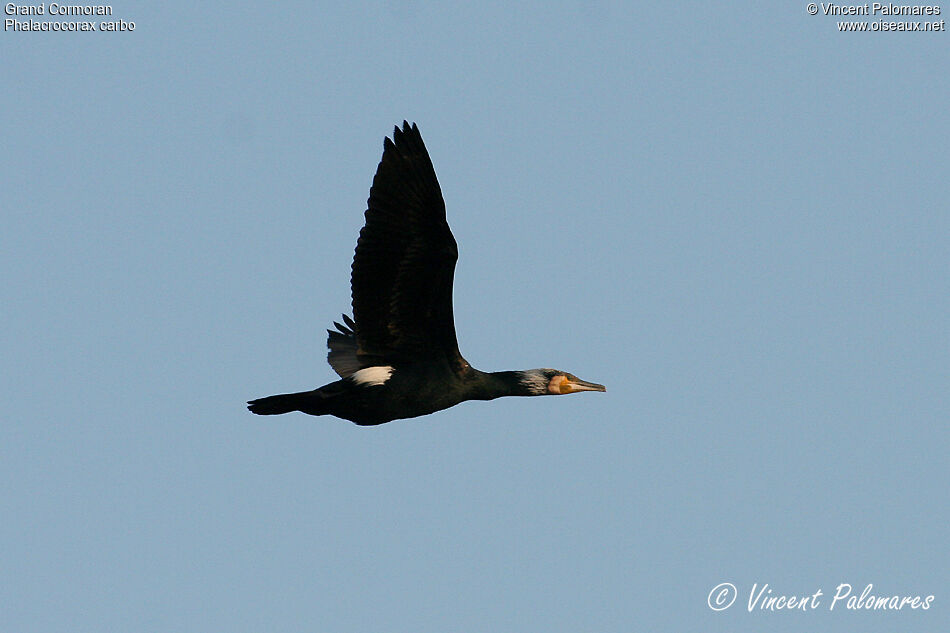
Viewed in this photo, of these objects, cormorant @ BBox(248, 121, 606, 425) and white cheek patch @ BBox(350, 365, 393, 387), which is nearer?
cormorant @ BBox(248, 121, 606, 425)

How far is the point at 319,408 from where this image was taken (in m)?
A: 12.6

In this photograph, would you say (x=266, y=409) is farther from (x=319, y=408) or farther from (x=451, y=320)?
(x=451, y=320)

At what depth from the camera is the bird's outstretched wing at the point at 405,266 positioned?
39.5 feet

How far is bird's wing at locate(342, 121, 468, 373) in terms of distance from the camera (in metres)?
12.0

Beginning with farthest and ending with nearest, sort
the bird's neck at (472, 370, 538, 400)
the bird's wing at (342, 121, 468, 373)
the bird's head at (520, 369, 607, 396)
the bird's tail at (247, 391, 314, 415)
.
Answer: the bird's head at (520, 369, 607, 396)
the bird's neck at (472, 370, 538, 400)
the bird's tail at (247, 391, 314, 415)
the bird's wing at (342, 121, 468, 373)

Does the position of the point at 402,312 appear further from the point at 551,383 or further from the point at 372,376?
the point at 551,383

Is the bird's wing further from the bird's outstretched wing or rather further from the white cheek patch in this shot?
the white cheek patch

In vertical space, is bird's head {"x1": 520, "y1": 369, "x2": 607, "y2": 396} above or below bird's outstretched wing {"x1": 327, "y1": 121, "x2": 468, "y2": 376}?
below

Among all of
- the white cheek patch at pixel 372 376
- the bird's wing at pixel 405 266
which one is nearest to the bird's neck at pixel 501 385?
the bird's wing at pixel 405 266

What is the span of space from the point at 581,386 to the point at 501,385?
2.65 ft

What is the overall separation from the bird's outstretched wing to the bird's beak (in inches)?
47.1

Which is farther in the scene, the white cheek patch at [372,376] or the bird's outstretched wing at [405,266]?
the white cheek patch at [372,376]

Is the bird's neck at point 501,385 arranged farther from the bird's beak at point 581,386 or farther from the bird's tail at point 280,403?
the bird's tail at point 280,403

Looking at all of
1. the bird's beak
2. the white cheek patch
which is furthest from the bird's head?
the white cheek patch
